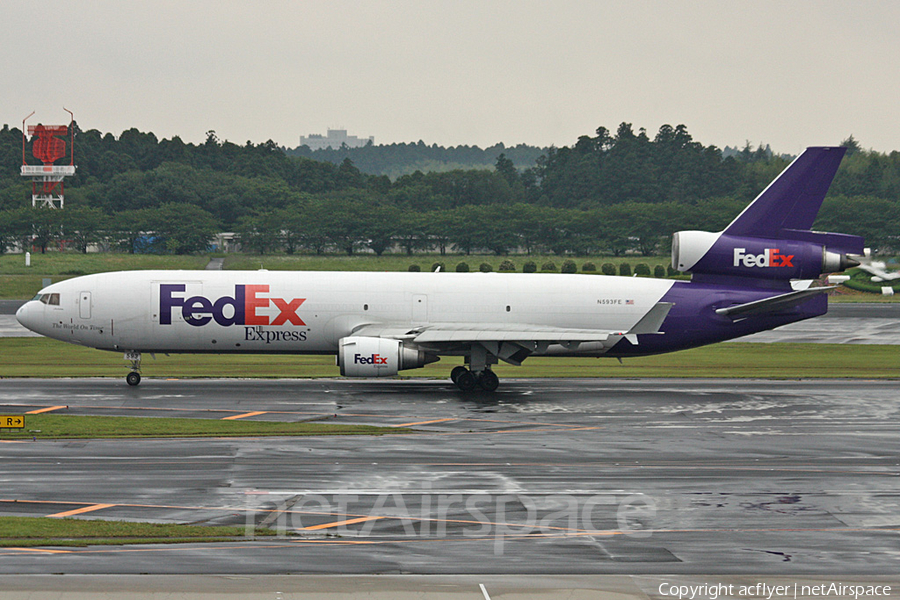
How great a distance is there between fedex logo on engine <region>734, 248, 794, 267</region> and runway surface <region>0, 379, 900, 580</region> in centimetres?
679

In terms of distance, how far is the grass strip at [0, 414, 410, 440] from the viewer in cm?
3003

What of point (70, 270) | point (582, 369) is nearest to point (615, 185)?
point (70, 270)

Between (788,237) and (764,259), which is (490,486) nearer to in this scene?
(764,259)

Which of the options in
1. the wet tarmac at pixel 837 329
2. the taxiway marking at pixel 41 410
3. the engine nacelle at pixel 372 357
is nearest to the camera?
the taxiway marking at pixel 41 410

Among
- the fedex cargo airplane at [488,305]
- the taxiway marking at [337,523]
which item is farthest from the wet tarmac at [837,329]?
the taxiway marking at [337,523]

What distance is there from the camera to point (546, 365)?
174 feet

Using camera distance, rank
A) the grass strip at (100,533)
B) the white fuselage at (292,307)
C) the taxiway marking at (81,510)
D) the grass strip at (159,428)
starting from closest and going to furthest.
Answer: the grass strip at (100,533) → the taxiway marking at (81,510) → the grass strip at (159,428) → the white fuselage at (292,307)

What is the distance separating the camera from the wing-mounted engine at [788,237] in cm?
4247

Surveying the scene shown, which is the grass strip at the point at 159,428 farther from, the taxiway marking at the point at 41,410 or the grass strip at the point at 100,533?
the grass strip at the point at 100,533

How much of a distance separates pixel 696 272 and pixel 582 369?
9.66 metres

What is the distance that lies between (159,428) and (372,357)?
998 centimetres

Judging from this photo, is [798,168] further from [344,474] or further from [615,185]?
[615,185]

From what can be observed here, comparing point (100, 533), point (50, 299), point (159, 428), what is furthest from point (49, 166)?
point (100, 533)

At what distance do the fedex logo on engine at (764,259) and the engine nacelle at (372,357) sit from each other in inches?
623
